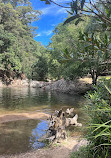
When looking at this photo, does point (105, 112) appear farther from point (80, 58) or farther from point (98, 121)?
point (80, 58)

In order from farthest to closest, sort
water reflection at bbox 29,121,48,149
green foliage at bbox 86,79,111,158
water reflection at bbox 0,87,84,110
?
water reflection at bbox 0,87,84,110
water reflection at bbox 29,121,48,149
green foliage at bbox 86,79,111,158

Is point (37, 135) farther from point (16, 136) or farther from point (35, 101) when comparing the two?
point (35, 101)

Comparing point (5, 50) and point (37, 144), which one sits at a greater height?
point (5, 50)

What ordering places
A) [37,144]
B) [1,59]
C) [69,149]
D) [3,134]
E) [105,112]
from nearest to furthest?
1. [105,112]
2. [69,149]
3. [37,144]
4. [3,134]
5. [1,59]

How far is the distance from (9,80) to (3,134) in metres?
31.9

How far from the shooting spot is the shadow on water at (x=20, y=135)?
5387 millimetres

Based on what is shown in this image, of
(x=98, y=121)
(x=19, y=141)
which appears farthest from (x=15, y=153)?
(x=98, y=121)

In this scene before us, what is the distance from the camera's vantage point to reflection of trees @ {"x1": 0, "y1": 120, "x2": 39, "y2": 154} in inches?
210

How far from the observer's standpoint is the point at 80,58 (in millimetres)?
2928

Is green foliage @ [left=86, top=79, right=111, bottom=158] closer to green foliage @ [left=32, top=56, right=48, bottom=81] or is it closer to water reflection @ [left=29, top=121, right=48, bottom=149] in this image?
water reflection @ [left=29, top=121, right=48, bottom=149]

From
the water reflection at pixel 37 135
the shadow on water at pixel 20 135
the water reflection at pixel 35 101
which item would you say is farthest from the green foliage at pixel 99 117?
the water reflection at pixel 35 101

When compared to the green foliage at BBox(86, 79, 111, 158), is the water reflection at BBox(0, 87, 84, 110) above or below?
below

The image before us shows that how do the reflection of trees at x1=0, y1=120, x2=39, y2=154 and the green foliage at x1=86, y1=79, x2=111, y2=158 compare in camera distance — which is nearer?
the green foliage at x1=86, y1=79, x2=111, y2=158

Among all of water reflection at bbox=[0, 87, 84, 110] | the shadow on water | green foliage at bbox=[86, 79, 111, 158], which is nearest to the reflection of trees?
the shadow on water
